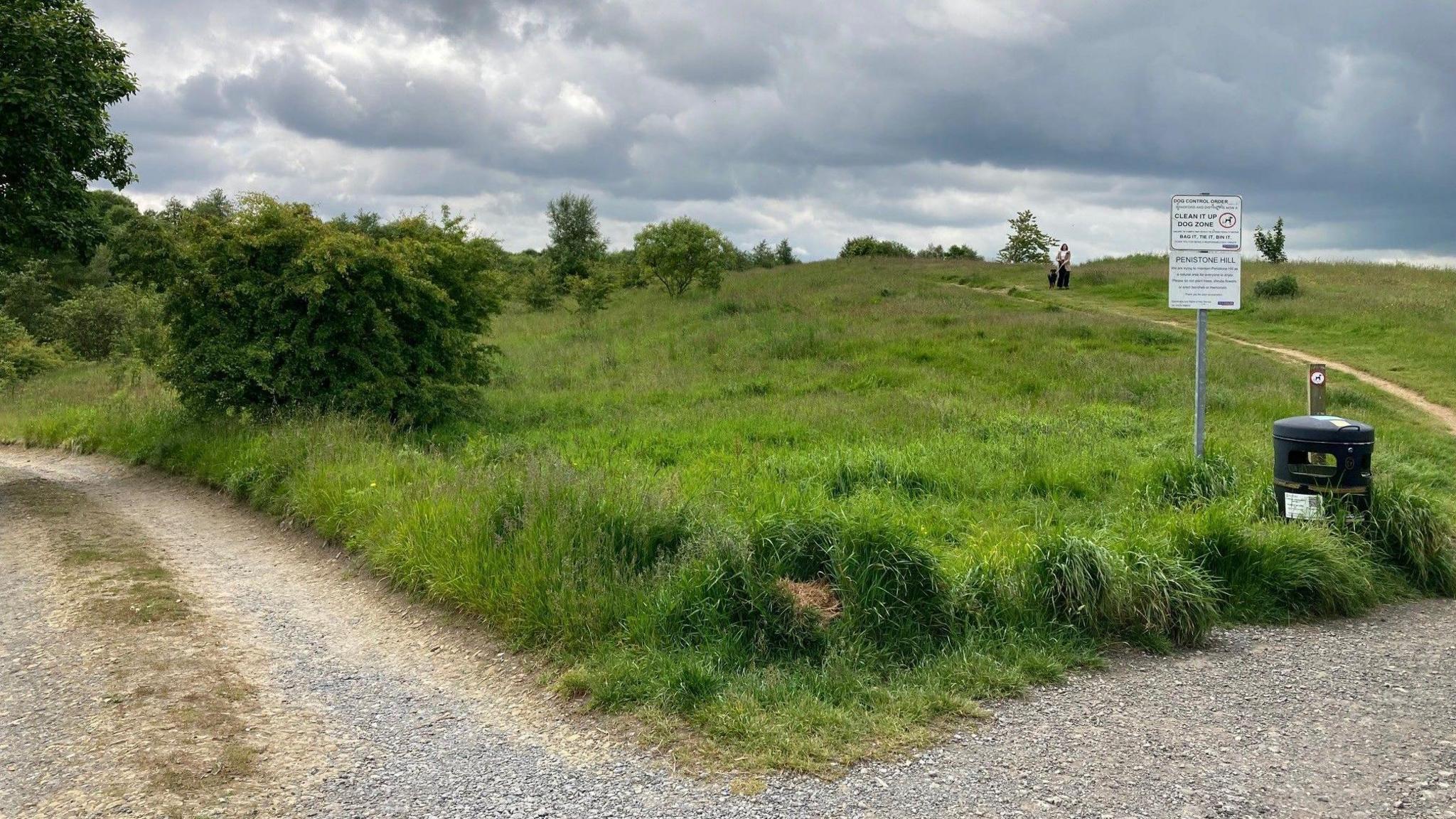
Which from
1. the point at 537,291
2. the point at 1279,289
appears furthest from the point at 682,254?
the point at 1279,289

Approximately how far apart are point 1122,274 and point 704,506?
3039 centimetres

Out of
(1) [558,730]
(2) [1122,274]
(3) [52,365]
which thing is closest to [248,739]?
(1) [558,730]

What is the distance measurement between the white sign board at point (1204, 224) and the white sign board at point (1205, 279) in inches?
3.4

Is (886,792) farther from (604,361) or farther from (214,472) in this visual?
(604,361)

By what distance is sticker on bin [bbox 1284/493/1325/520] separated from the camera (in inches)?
292

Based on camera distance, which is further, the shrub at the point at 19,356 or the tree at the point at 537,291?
the tree at the point at 537,291

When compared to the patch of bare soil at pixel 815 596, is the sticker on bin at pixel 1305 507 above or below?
above

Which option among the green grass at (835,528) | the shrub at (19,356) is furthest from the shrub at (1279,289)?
the shrub at (19,356)

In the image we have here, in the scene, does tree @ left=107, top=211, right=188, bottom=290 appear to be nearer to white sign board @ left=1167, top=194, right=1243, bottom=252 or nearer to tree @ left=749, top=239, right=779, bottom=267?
white sign board @ left=1167, top=194, right=1243, bottom=252

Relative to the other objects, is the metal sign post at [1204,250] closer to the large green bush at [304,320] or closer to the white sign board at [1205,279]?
the white sign board at [1205,279]

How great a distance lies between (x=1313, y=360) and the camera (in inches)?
752

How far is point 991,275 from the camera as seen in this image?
1441 inches

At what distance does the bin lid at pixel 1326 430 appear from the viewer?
7324mm

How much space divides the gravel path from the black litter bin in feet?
3.15
